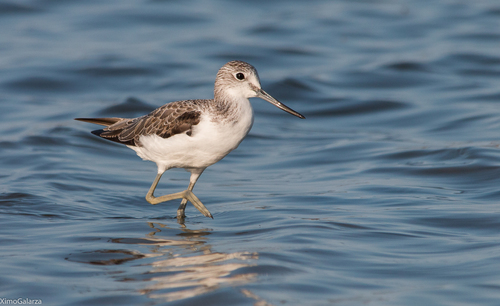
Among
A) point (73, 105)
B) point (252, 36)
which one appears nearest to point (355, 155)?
point (73, 105)

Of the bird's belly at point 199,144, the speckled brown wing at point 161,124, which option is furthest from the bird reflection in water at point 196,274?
the speckled brown wing at point 161,124

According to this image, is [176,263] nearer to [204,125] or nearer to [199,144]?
[199,144]

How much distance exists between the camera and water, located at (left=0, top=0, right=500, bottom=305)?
6414mm

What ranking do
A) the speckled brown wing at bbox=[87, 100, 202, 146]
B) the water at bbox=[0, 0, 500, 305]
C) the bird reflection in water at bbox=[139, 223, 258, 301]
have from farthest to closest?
the speckled brown wing at bbox=[87, 100, 202, 146] → the water at bbox=[0, 0, 500, 305] → the bird reflection in water at bbox=[139, 223, 258, 301]

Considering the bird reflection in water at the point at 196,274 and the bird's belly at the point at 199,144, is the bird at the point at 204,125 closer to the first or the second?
the bird's belly at the point at 199,144

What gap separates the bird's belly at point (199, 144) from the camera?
7762 millimetres

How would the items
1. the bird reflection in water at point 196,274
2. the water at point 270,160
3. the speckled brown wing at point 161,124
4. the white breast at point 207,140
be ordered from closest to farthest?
the bird reflection in water at point 196,274
the water at point 270,160
the white breast at point 207,140
the speckled brown wing at point 161,124

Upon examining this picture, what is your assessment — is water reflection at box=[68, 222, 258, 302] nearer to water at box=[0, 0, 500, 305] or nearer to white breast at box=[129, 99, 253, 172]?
water at box=[0, 0, 500, 305]

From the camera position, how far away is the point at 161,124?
8383 mm

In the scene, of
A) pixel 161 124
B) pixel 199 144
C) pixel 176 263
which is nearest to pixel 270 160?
pixel 161 124

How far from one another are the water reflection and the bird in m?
0.99

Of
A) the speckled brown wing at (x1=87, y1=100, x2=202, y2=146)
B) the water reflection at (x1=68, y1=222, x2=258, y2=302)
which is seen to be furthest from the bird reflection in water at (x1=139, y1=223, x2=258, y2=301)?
the speckled brown wing at (x1=87, y1=100, x2=202, y2=146)

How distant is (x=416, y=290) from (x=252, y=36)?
660 inches

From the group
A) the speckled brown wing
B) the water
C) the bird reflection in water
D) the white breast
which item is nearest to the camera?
the bird reflection in water
